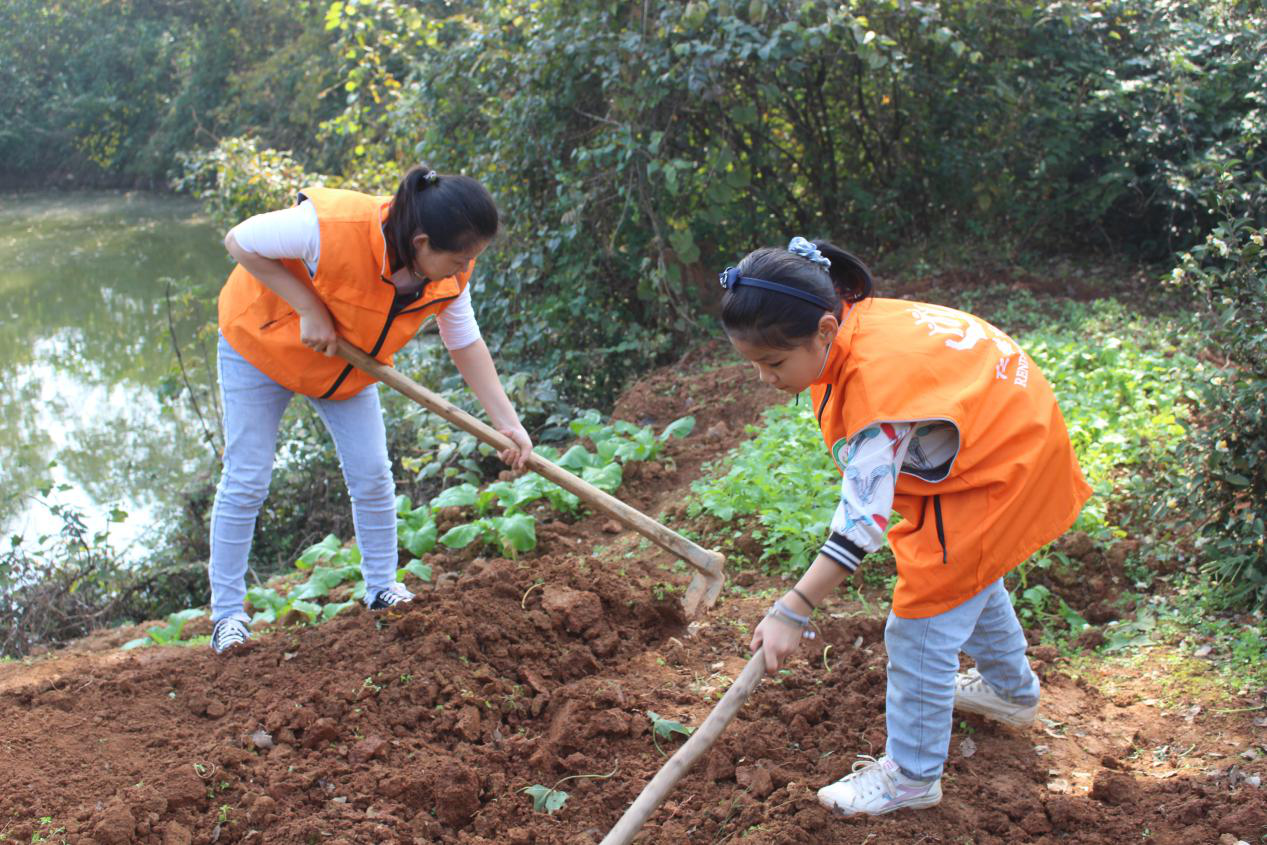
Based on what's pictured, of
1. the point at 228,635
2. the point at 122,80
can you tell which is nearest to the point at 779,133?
the point at 228,635

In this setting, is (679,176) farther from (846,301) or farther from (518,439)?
(846,301)

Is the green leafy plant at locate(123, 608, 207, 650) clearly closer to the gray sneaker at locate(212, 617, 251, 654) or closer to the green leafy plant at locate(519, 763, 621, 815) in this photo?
the gray sneaker at locate(212, 617, 251, 654)

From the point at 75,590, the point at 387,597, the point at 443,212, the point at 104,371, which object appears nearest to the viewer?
the point at 443,212

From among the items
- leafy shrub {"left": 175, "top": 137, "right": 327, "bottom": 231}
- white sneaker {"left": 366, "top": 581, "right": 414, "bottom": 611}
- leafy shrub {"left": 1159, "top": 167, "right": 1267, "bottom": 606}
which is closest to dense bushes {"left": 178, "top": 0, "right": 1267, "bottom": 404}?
leafy shrub {"left": 175, "top": 137, "right": 327, "bottom": 231}

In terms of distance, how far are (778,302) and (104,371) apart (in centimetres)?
922

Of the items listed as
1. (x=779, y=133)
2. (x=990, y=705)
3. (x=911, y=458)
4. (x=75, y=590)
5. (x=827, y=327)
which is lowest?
(x=75, y=590)

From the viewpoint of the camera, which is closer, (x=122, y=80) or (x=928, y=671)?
(x=928, y=671)

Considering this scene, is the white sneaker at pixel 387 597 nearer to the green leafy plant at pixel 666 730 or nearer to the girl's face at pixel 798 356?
the green leafy plant at pixel 666 730

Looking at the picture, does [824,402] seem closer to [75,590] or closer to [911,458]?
[911,458]

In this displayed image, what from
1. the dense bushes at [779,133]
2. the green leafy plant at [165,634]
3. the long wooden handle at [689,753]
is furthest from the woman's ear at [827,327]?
the dense bushes at [779,133]

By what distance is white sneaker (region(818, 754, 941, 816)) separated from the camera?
8.57ft

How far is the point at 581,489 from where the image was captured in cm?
345

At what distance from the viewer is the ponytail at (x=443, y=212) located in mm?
2980

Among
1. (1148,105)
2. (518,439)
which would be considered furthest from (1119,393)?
(1148,105)
